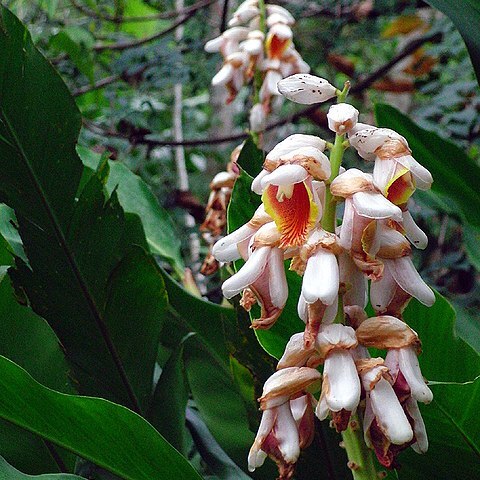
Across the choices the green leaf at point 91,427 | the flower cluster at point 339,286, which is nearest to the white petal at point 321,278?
the flower cluster at point 339,286

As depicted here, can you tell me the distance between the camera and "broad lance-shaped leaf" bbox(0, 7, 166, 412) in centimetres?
83

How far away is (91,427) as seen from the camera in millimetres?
628

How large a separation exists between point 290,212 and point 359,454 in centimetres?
19

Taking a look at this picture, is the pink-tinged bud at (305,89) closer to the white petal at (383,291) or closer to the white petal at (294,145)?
the white petal at (294,145)

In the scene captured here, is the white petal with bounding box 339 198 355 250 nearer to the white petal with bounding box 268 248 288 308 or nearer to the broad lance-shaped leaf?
the white petal with bounding box 268 248 288 308

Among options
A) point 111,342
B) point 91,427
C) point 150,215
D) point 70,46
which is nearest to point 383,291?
point 91,427

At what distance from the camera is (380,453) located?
52 cm

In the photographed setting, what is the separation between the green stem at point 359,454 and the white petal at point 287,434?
5 centimetres

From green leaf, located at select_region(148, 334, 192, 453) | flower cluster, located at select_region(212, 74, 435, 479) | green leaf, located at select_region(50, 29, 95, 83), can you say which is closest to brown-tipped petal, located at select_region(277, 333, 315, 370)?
flower cluster, located at select_region(212, 74, 435, 479)

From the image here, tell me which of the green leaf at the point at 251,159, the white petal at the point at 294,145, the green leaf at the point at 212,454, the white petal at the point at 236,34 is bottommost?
the green leaf at the point at 212,454

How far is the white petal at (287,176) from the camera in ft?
1.72

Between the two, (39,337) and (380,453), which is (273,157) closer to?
(380,453)

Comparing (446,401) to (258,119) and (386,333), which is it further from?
(258,119)

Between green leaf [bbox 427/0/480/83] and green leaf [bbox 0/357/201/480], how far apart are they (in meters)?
0.60
